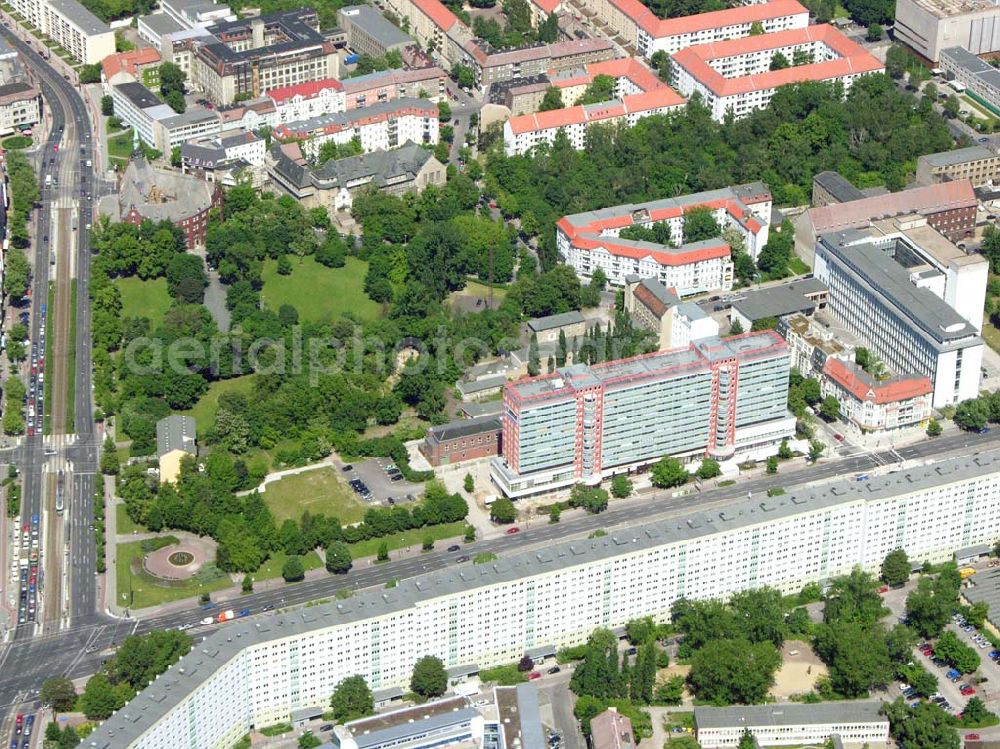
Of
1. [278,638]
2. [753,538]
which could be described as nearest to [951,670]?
[753,538]

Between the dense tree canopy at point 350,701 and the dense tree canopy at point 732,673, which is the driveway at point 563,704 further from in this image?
the dense tree canopy at point 350,701

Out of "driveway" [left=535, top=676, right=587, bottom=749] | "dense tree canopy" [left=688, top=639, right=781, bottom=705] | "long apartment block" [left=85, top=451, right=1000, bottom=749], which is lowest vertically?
"driveway" [left=535, top=676, right=587, bottom=749]

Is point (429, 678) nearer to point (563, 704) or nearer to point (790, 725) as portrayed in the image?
point (563, 704)

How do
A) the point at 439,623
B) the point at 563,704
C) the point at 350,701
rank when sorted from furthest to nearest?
the point at 439,623 < the point at 563,704 < the point at 350,701

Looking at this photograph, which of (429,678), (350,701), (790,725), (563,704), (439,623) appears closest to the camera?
(790,725)

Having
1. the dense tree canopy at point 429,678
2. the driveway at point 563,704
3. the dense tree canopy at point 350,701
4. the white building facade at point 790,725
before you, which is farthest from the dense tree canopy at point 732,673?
the dense tree canopy at point 350,701

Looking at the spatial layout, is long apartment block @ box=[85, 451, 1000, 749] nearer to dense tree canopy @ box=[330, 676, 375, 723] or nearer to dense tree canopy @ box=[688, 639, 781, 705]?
dense tree canopy @ box=[330, 676, 375, 723]

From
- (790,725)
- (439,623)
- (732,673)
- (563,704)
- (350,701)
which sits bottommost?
(563,704)

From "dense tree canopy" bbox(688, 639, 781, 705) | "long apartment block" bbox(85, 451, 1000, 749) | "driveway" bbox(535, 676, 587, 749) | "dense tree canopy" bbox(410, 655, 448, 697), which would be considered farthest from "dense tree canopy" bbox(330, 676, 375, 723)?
"dense tree canopy" bbox(688, 639, 781, 705)

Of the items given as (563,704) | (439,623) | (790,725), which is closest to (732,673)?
(790,725)

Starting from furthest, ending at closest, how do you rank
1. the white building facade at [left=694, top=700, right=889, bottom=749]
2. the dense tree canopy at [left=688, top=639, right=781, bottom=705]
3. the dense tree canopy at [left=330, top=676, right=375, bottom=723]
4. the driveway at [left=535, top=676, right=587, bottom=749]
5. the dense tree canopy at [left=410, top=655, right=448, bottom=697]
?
the dense tree canopy at [left=410, top=655, right=448, bottom=697]
the dense tree canopy at [left=688, top=639, right=781, bottom=705]
the dense tree canopy at [left=330, top=676, right=375, bottom=723]
the driveway at [left=535, top=676, right=587, bottom=749]
the white building facade at [left=694, top=700, right=889, bottom=749]
